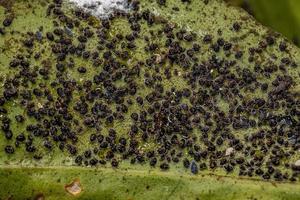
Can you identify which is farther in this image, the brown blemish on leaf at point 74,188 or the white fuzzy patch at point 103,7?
the white fuzzy patch at point 103,7

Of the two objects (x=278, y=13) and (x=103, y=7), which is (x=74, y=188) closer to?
(x=103, y=7)

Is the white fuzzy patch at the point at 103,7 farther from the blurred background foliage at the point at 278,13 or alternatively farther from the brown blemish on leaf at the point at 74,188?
the brown blemish on leaf at the point at 74,188

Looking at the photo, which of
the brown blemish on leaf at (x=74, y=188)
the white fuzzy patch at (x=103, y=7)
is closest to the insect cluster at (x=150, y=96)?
the white fuzzy patch at (x=103, y=7)

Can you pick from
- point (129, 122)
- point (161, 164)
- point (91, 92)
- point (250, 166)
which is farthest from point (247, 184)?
point (91, 92)

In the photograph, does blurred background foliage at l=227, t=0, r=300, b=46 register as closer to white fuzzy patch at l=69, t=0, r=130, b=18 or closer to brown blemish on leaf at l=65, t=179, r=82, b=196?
white fuzzy patch at l=69, t=0, r=130, b=18

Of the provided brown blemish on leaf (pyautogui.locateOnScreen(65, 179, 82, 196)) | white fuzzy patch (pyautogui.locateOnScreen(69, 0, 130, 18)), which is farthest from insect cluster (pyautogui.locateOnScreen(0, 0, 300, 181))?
brown blemish on leaf (pyautogui.locateOnScreen(65, 179, 82, 196))

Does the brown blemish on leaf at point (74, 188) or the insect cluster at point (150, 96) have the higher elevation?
the insect cluster at point (150, 96)
